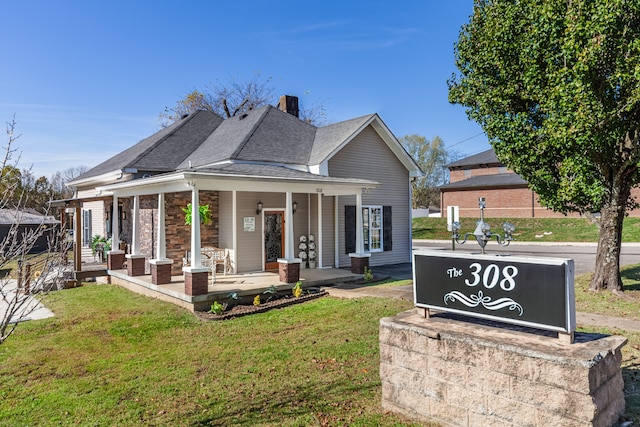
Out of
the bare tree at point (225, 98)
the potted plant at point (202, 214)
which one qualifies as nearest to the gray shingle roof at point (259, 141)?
the potted plant at point (202, 214)

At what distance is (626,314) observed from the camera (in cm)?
777

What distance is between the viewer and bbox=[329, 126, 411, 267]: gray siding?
1430 centimetres

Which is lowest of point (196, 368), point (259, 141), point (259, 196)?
point (196, 368)

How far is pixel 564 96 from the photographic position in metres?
8.30

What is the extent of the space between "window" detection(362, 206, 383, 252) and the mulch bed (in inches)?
183

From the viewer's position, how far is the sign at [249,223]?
1218 cm

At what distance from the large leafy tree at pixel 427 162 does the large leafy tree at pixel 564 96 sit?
133ft

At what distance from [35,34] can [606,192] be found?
1257 cm

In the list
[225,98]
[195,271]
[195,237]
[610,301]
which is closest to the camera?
[610,301]

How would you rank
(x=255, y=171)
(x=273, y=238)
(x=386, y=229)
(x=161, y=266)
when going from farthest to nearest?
(x=386, y=229) < (x=273, y=238) < (x=255, y=171) < (x=161, y=266)

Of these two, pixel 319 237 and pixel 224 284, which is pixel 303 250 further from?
pixel 224 284

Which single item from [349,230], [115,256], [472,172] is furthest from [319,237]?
[472,172]

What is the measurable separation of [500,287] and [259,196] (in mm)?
9378

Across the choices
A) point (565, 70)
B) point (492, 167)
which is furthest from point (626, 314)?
point (492, 167)
